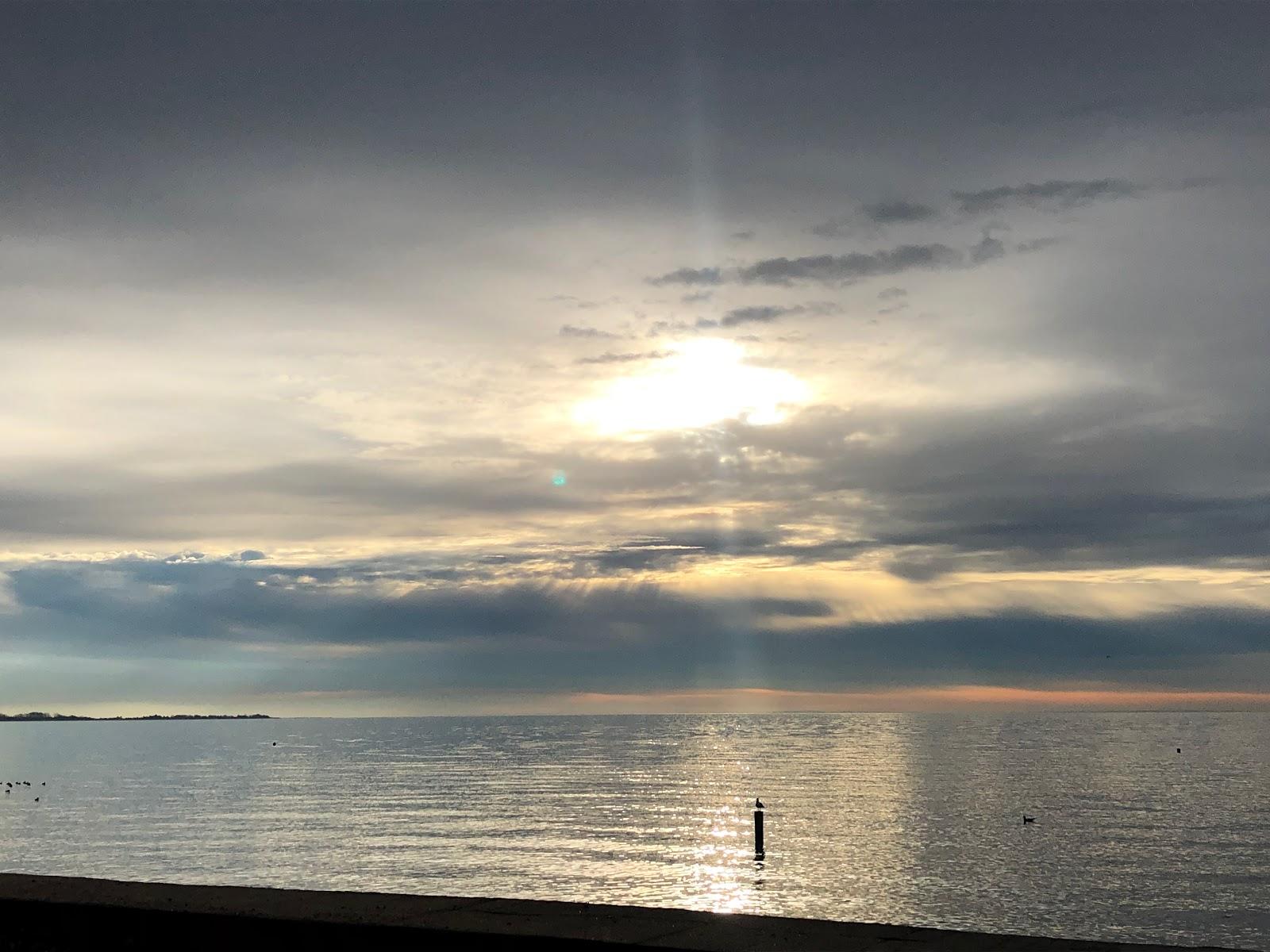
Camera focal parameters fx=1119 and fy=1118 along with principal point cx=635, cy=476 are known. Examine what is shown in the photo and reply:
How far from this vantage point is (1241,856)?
59.5 m

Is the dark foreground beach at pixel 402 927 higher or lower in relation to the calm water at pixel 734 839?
Answer: higher

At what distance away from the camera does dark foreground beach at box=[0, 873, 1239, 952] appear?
486 inches

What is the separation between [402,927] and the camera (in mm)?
12719

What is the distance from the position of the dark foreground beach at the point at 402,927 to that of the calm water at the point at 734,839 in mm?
29784

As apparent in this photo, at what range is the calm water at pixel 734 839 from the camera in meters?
46.0

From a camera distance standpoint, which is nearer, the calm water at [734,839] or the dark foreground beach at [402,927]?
the dark foreground beach at [402,927]

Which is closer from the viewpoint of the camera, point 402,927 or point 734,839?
point 402,927

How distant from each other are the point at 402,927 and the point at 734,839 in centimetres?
5704

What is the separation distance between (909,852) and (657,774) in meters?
70.8

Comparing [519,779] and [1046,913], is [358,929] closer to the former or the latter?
[1046,913]

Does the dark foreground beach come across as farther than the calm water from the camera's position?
No

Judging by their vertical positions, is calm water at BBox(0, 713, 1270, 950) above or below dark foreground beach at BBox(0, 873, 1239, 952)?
below

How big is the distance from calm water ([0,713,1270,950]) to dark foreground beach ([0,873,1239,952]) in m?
29.8

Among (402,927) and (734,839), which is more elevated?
(402,927)
